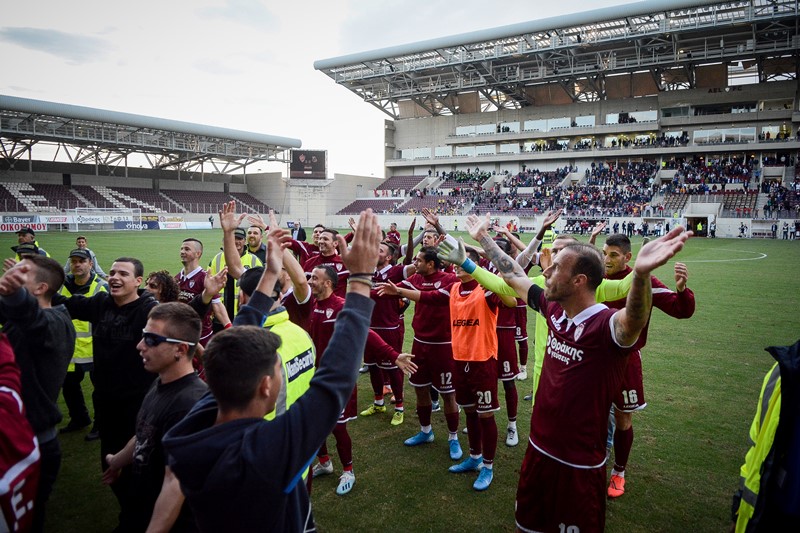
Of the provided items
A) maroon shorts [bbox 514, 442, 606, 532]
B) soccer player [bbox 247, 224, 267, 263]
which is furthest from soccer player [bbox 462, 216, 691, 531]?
soccer player [bbox 247, 224, 267, 263]

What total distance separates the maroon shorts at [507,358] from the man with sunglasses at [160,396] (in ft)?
12.8

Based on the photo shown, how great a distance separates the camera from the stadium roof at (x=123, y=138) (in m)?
41.9

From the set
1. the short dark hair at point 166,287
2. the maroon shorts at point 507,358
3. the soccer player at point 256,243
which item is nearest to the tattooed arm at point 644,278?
the maroon shorts at point 507,358

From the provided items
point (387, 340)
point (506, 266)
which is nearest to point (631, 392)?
point (506, 266)

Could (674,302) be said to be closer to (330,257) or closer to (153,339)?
(153,339)

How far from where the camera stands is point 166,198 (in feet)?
184

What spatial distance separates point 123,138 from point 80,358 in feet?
174

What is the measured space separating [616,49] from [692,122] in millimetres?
13012

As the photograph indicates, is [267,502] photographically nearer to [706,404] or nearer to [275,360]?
[275,360]

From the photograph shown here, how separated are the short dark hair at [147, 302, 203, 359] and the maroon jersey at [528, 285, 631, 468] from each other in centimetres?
227

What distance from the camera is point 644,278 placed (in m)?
2.38

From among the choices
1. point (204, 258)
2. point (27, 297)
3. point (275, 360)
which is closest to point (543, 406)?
point (275, 360)

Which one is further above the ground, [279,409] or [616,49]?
[616,49]

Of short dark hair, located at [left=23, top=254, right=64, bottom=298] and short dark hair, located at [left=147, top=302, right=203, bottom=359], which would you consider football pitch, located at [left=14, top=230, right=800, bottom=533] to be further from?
short dark hair, located at [left=23, top=254, right=64, bottom=298]
